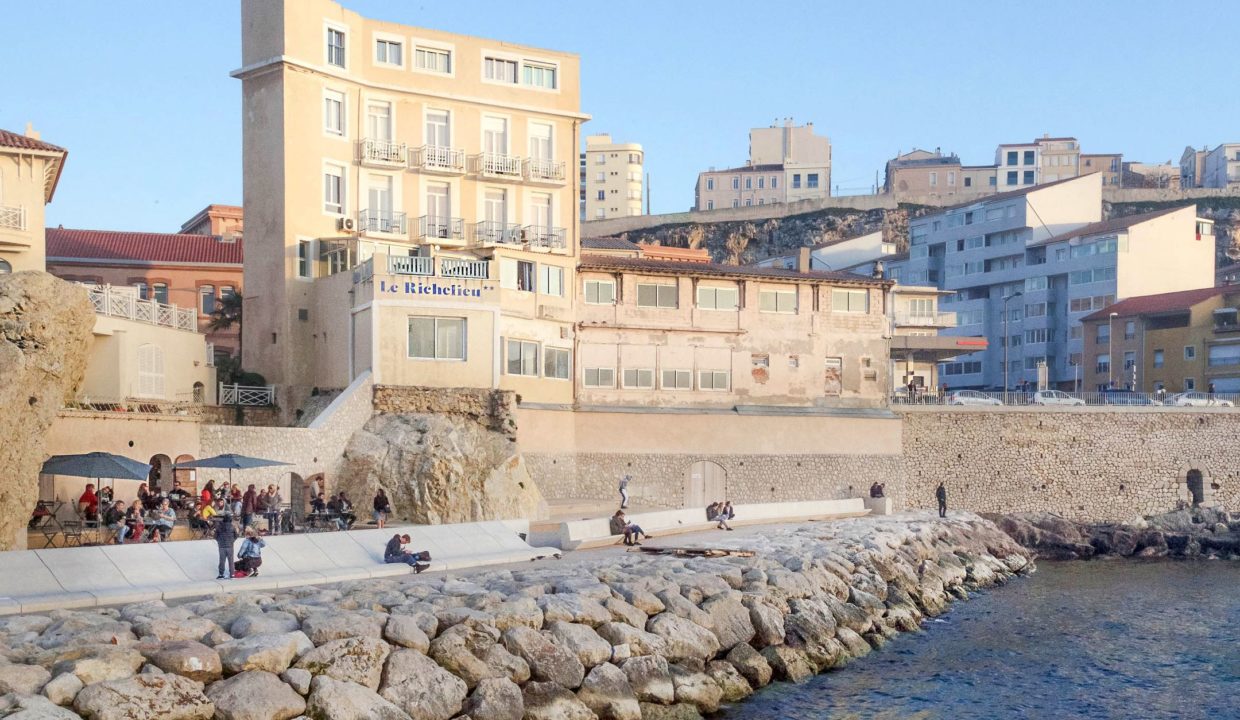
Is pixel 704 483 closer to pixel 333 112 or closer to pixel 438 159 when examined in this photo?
pixel 438 159

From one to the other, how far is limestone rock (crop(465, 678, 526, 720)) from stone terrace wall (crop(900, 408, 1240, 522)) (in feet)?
125

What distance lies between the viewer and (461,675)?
22.3m

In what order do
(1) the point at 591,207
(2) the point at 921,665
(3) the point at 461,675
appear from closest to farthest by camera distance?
(3) the point at 461,675 → (2) the point at 921,665 → (1) the point at 591,207

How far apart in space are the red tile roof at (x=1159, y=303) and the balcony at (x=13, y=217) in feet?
200

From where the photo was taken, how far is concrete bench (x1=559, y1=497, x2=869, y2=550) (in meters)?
35.6

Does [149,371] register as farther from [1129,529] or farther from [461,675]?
[1129,529]

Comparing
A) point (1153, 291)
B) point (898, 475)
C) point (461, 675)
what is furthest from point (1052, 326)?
point (461, 675)

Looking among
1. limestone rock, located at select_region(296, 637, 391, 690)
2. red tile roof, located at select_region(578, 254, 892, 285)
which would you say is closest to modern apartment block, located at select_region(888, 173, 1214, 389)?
red tile roof, located at select_region(578, 254, 892, 285)

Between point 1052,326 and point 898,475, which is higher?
point 1052,326

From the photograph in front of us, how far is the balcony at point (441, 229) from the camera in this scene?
167 ft

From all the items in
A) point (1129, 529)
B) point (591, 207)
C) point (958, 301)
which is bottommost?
point (1129, 529)

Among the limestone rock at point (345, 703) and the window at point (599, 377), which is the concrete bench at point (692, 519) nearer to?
the window at point (599, 377)

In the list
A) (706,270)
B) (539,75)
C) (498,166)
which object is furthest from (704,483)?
(539,75)

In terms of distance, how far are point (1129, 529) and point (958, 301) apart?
40.7 m
